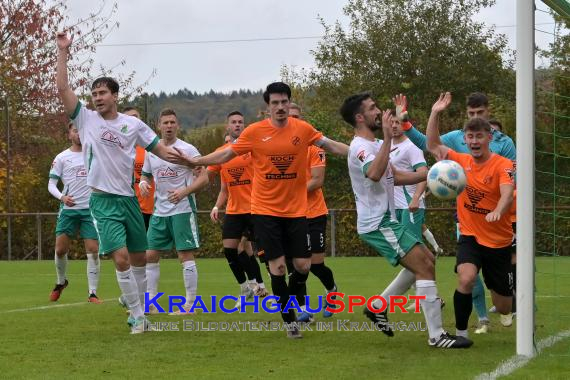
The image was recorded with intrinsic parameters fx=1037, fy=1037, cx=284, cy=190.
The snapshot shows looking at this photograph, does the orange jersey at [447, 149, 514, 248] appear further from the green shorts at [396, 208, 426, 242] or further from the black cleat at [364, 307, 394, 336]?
the green shorts at [396, 208, 426, 242]

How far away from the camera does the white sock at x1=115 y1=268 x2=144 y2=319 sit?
9516mm

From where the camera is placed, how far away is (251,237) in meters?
13.0

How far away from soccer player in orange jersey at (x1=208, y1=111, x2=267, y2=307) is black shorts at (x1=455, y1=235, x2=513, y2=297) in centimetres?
390

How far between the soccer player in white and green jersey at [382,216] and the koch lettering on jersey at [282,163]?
65cm

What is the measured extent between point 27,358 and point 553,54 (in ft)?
18.8

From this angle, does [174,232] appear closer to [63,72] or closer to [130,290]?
[130,290]

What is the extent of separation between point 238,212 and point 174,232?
817mm

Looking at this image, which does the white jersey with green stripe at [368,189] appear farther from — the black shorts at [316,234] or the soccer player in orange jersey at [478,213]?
the black shorts at [316,234]

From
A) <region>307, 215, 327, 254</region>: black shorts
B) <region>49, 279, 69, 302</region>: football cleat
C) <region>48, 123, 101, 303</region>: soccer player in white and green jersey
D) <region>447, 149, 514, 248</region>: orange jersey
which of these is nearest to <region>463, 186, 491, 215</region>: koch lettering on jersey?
<region>447, 149, 514, 248</region>: orange jersey

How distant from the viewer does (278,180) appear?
927cm

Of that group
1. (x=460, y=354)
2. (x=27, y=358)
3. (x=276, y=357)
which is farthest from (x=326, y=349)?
(x=27, y=358)

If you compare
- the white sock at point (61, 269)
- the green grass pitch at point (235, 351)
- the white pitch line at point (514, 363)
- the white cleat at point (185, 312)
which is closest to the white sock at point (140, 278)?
the green grass pitch at point (235, 351)

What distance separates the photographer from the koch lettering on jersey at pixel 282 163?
9258mm

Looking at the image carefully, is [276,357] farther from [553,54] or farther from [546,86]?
[553,54]
